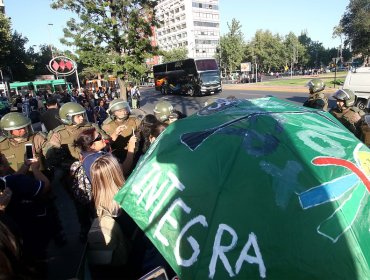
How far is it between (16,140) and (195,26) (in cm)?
9819

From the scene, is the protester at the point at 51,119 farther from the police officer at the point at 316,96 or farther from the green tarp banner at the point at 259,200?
the green tarp banner at the point at 259,200

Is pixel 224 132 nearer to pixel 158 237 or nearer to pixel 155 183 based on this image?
pixel 155 183

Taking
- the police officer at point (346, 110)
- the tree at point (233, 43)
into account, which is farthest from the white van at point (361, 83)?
the tree at point (233, 43)

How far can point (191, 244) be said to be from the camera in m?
1.47

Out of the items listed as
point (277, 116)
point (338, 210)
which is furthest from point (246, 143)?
point (338, 210)

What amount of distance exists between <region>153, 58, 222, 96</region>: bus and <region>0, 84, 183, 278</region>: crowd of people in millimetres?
22101

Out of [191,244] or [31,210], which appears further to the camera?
[31,210]

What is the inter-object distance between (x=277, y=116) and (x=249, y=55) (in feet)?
237

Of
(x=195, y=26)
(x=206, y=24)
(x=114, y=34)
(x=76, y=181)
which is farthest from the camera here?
(x=206, y=24)

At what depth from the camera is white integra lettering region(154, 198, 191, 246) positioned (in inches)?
60.6

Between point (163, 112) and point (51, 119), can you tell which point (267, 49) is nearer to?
point (51, 119)

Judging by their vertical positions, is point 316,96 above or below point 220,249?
above

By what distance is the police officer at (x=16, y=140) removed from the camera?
3.87m

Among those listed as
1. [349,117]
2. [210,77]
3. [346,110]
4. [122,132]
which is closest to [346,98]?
[346,110]
